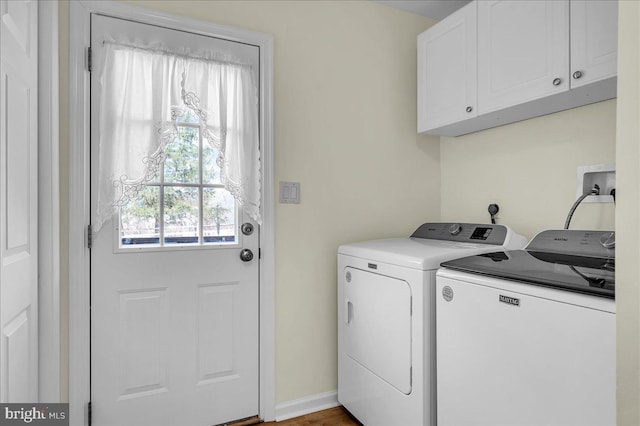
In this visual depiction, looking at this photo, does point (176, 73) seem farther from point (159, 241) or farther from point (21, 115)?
point (159, 241)

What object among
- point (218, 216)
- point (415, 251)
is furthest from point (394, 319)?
point (218, 216)

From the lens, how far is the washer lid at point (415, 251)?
63.9 inches

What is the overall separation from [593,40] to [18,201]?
2.20 metres

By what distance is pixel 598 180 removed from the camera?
1762mm

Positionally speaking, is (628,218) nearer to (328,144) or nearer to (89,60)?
(328,144)

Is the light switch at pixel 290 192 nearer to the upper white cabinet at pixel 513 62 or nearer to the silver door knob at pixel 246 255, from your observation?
the silver door knob at pixel 246 255

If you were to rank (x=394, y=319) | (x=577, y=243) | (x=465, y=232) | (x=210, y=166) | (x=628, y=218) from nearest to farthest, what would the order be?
(x=628, y=218), (x=577, y=243), (x=394, y=319), (x=210, y=166), (x=465, y=232)

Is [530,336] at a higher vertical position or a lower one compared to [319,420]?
higher

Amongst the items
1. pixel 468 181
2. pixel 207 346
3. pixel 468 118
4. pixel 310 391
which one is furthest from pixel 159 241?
pixel 468 181

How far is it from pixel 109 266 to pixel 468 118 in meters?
1.93

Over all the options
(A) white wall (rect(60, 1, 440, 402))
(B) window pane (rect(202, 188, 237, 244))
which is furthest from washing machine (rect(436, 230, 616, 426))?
(B) window pane (rect(202, 188, 237, 244))

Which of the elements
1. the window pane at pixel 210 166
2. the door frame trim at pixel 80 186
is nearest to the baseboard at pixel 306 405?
the door frame trim at pixel 80 186

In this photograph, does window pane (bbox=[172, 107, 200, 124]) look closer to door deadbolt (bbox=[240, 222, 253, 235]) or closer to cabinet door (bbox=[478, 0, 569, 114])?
door deadbolt (bbox=[240, 222, 253, 235])
